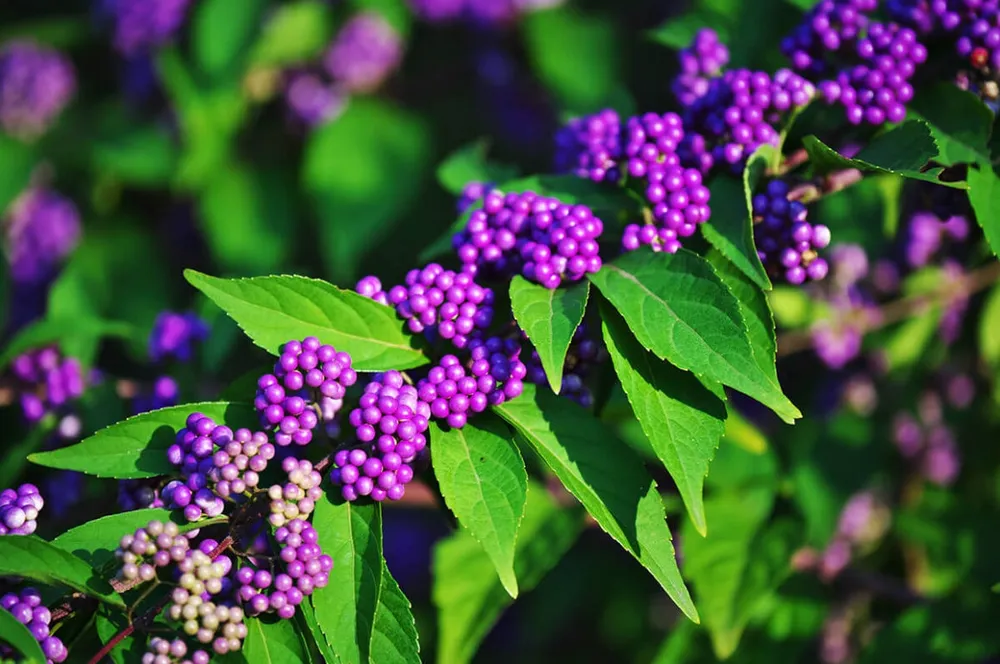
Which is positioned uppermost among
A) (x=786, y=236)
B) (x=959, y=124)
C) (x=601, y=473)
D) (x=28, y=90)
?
(x=959, y=124)

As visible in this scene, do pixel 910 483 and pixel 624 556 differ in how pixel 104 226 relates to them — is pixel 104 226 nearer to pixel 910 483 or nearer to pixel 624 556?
pixel 624 556

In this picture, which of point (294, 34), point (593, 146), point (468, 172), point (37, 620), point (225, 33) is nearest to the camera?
point (37, 620)

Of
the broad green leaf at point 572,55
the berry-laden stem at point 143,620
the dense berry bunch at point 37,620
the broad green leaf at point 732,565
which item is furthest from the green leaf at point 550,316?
the broad green leaf at point 572,55

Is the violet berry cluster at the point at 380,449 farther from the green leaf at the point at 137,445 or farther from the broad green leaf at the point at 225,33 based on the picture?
the broad green leaf at the point at 225,33

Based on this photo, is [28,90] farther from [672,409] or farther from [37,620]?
[672,409]

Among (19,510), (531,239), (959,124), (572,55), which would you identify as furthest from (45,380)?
(572,55)

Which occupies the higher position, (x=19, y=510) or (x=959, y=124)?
(x=959, y=124)

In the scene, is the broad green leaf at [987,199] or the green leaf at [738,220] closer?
the green leaf at [738,220]

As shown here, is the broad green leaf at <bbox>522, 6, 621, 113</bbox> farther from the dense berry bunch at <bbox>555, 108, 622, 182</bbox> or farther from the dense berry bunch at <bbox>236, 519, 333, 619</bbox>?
the dense berry bunch at <bbox>236, 519, 333, 619</bbox>
